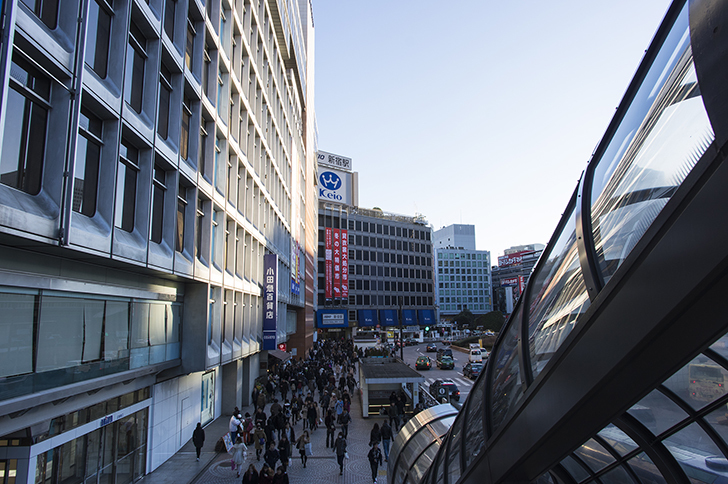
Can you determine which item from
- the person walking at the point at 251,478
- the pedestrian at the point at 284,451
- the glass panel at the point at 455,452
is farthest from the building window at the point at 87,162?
the pedestrian at the point at 284,451

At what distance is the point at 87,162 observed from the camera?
10.2m

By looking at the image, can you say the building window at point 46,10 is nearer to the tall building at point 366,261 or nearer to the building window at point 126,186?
the building window at point 126,186

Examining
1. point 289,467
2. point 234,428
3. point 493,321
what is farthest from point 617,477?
point 493,321

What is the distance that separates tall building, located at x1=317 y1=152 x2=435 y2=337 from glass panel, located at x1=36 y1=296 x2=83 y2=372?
6619cm

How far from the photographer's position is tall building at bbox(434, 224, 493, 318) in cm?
15488

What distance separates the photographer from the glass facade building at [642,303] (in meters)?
2.08

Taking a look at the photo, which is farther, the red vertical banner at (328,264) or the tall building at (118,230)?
the red vertical banner at (328,264)

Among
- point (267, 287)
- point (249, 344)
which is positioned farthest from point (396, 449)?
point (267, 287)

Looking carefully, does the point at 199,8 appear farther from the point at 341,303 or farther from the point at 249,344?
the point at 341,303

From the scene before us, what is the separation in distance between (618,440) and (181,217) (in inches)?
576

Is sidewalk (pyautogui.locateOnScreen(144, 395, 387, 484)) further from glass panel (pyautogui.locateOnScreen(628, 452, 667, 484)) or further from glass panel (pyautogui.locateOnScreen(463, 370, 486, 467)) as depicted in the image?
glass panel (pyautogui.locateOnScreen(628, 452, 667, 484))

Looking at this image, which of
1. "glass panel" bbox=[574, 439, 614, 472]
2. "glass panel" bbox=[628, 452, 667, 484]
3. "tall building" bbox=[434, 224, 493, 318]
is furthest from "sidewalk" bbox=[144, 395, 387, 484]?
"tall building" bbox=[434, 224, 493, 318]

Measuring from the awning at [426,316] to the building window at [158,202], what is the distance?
3333 inches

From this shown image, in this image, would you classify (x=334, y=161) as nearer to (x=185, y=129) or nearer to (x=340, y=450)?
(x=185, y=129)
